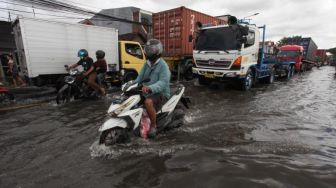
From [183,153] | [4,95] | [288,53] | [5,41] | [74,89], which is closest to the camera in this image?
[183,153]

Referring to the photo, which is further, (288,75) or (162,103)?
(288,75)

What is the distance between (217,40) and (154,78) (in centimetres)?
582

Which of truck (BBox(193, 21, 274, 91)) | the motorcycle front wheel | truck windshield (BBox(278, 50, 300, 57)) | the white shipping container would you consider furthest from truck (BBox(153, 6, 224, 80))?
the motorcycle front wheel

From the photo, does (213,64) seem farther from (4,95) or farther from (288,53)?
(288,53)

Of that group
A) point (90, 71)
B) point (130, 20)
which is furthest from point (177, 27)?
point (130, 20)

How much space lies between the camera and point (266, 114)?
5.53 metres

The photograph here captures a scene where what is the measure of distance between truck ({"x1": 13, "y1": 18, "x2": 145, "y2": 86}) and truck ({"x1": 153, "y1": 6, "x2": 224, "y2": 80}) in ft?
10.3

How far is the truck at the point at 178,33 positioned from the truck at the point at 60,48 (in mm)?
3132

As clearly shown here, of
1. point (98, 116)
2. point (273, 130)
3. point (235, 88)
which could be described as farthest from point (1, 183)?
point (235, 88)

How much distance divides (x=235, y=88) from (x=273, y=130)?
5.69m

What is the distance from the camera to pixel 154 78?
378cm

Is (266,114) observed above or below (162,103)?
below

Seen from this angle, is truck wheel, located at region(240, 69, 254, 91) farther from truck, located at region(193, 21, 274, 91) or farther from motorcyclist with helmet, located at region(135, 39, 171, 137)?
motorcyclist with helmet, located at region(135, 39, 171, 137)

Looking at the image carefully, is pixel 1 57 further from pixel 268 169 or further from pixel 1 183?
pixel 268 169
